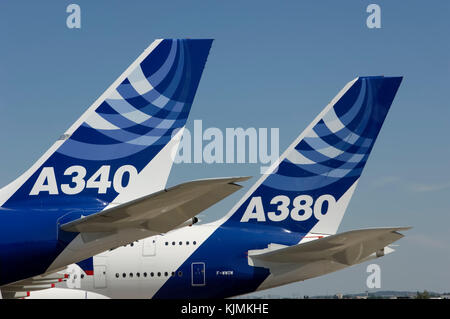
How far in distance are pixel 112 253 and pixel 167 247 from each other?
1778 millimetres

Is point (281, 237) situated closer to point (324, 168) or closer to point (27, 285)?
point (324, 168)

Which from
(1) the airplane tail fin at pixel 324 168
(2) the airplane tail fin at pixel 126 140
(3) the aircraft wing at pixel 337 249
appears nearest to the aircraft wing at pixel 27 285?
(2) the airplane tail fin at pixel 126 140

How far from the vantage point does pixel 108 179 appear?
54.5ft

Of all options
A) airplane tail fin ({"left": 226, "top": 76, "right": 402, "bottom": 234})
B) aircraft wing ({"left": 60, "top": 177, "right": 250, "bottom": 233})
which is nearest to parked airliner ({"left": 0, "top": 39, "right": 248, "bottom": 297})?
aircraft wing ({"left": 60, "top": 177, "right": 250, "bottom": 233})

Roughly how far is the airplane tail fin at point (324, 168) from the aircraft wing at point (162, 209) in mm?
9433

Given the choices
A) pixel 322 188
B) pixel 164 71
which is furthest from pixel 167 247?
pixel 164 71

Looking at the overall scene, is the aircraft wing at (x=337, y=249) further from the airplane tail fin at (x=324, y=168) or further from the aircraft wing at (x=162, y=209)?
the aircraft wing at (x=162, y=209)

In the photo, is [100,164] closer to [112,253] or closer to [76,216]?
[76,216]

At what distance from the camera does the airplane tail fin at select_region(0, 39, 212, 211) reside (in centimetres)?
1638

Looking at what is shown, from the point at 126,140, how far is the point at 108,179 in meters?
1.01

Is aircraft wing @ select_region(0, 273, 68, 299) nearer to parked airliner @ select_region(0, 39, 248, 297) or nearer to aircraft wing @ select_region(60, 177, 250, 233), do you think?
parked airliner @ select_region(0, 39, 248, 297)

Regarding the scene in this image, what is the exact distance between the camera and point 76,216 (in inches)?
609

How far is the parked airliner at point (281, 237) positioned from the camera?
72.2 feet
